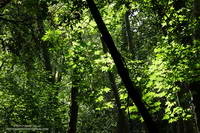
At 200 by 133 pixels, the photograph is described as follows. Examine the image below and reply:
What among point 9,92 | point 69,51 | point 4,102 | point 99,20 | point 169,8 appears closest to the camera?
point 99,20

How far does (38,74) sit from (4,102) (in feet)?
8.17

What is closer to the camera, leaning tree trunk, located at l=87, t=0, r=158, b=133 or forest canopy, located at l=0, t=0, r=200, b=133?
leaning tree trunk, located at l=87, t=0, r=158, b=133

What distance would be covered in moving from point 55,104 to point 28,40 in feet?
14.1

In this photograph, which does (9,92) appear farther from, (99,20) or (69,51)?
(99,20)

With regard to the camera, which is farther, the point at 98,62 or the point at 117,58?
the point at 98,62

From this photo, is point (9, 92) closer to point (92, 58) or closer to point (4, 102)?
point (4, 102)

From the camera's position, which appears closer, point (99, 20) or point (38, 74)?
point (99, 20)

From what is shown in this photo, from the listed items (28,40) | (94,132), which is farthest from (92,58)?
(94,132)

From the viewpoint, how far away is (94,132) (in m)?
24.6

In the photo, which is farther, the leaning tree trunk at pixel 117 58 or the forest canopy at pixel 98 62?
the forest canopy at pixel 98 62

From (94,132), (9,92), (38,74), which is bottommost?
(94,132)

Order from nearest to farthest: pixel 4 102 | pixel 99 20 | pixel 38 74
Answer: pixel 99 20
pixel 4 102
pixel 38 74

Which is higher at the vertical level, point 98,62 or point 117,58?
point 98,62

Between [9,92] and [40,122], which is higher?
[9,92]
